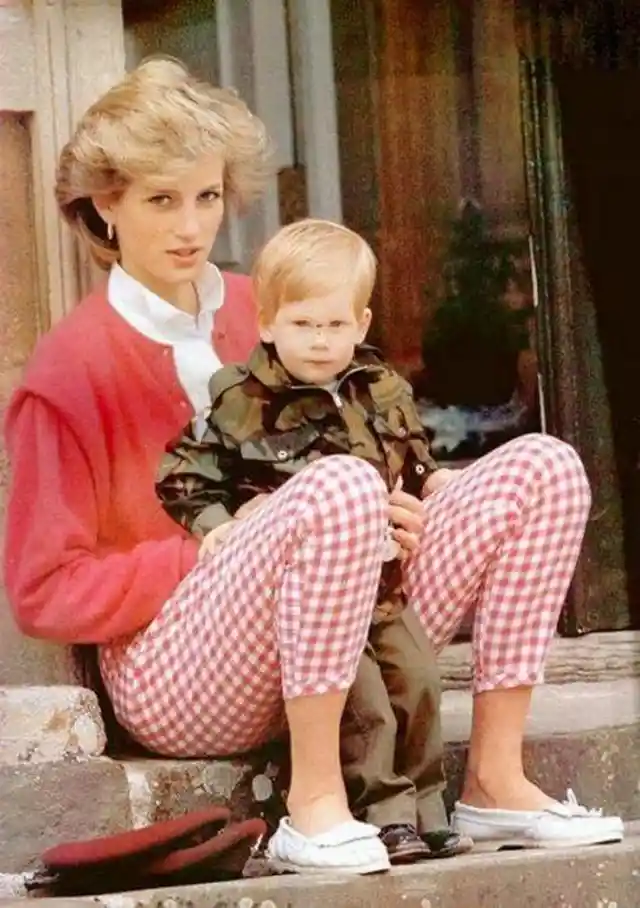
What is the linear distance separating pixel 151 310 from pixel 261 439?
0.23m

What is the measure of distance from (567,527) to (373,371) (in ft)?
0.92

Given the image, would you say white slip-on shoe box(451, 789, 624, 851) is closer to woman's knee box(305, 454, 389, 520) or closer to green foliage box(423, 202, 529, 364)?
woman's knee box(305, 454, 389, 520)

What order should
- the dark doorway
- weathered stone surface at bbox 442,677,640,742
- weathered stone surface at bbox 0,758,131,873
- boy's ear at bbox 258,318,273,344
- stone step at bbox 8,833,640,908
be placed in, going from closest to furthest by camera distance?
stone step at bbox 8,833,640,908
weathered stone surface at bbox 0,758,131,873
boy's ear at bbox 258,318,273,344
weathered stone surface at bbox 442,677,640,742
the dark doorway

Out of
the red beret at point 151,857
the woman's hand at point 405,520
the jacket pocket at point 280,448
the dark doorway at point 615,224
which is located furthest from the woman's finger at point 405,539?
the dark doorway at point 615,224

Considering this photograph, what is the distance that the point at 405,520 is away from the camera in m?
2.20

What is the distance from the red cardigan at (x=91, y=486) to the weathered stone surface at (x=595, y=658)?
2.01 ft

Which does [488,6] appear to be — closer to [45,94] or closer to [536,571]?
[45,94]

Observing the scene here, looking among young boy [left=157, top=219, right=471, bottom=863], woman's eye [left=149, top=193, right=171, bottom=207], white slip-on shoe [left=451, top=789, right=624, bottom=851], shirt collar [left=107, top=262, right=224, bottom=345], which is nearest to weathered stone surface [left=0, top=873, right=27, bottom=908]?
young boy [left=157, top=219, right=471, bottom=863]

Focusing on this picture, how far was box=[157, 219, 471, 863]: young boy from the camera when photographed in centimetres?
215

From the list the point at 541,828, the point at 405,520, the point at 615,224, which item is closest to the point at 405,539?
the point at 405,520

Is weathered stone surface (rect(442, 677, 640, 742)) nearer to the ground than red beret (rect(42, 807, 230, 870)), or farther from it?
farther from it

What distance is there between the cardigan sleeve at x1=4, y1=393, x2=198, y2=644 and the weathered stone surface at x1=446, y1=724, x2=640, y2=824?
0.43 metres

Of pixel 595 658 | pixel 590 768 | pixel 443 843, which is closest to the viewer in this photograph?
pixel 443 843

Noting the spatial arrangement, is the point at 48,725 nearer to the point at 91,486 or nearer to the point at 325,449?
the point at 91,486
